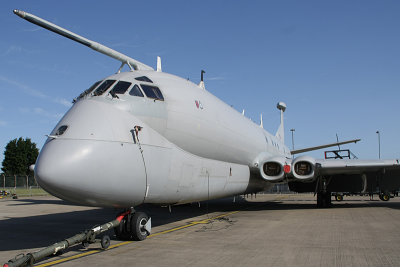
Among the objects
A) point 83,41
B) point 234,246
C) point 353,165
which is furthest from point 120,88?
point 353,165

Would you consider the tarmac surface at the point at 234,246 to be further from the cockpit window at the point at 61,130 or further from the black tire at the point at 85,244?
the cockpit window at the point at 61,130

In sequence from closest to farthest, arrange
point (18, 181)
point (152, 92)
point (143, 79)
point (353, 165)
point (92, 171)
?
1. point (92, 171)
2. point (152, 92)
3. point (143, 79)
4. point (353, 165)
5. point (18, 181)

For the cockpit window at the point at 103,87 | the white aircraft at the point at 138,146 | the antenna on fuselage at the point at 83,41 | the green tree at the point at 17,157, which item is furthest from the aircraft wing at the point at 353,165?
the green tree at the point at 17,157

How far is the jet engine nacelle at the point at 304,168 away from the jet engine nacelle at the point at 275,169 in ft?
1.53

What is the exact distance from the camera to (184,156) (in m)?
8.41

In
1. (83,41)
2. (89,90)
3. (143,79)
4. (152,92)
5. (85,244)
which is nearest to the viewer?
(85,244)

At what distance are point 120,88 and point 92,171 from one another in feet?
7.29

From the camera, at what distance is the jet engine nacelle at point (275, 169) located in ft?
46.2

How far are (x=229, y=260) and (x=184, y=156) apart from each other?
337cm

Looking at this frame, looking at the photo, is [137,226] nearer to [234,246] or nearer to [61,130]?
[234,246]

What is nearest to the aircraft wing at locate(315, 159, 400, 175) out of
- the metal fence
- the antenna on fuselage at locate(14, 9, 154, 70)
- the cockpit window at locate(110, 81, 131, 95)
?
the antenna on fuselage at locate(14, 9, 154, 70)

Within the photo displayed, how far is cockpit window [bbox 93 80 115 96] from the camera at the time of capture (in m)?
7.18

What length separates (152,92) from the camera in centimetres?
784

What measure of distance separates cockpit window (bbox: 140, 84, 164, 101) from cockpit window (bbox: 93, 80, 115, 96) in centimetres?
68
